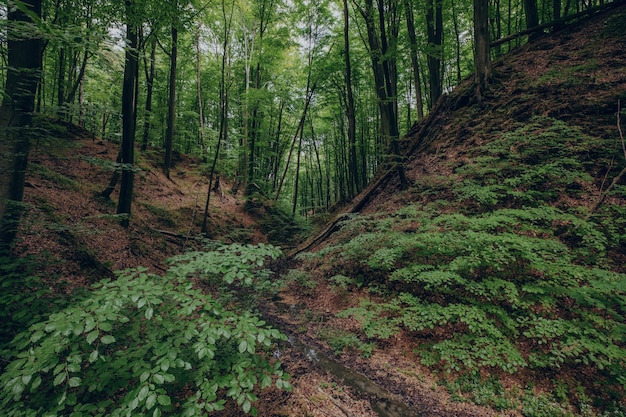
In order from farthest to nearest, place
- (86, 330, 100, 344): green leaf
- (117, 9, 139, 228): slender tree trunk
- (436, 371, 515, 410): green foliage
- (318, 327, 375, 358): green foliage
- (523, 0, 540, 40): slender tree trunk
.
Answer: (523, 0, 540, 40): slender tree trunk
(117, 9, 139, 228): slender tree trunk
(318, 327, 375, 358): green foliage
(436, 371, 515, 410): green foliage
(86, 330, 100, 344): green leaf

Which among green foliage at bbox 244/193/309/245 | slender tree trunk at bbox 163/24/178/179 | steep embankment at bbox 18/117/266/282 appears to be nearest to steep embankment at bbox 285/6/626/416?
steep embankment at bbox 18/117/266/282

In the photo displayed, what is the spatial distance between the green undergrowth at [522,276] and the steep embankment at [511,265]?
3 cm

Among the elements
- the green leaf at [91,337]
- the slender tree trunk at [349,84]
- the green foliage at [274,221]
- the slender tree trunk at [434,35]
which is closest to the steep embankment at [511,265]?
the slender tree trunk at [434,35]

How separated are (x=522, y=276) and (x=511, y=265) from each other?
→ 23 centimetres

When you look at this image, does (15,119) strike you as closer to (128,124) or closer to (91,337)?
(128,124)

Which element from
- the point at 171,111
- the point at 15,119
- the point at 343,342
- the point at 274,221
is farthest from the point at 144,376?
the point at 274,221

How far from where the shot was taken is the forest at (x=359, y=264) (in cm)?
240

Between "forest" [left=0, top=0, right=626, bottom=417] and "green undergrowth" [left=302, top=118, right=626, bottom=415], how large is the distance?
35 mm

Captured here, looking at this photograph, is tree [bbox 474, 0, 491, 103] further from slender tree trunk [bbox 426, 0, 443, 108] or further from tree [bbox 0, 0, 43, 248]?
tree [bbox 0, 0, 43, 248]

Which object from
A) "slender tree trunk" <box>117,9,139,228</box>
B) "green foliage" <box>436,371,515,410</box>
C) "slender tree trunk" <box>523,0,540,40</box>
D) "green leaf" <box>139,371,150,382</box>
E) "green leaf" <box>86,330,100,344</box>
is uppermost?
"slender tree trunk" <box>523,0,540,40</box>

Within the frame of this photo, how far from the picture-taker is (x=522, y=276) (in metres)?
4.38

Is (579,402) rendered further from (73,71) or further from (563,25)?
(73,71)

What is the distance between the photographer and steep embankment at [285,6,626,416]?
11.2 ft

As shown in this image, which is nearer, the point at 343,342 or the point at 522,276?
the point at 522,276
